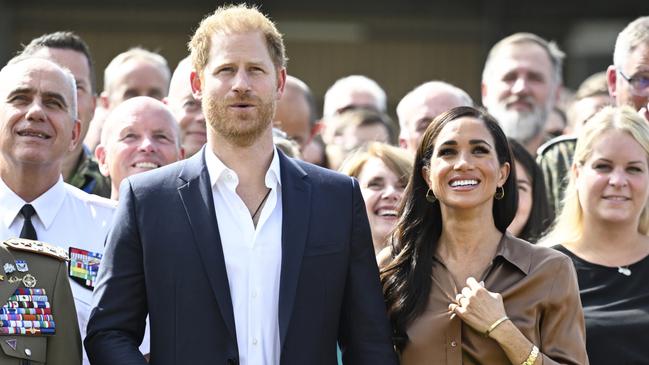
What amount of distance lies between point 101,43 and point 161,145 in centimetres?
907

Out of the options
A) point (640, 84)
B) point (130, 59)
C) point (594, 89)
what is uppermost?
point (130, 59)

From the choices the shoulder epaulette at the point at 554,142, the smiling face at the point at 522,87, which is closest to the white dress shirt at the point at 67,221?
the shoulder epaulette at the point at 554,142

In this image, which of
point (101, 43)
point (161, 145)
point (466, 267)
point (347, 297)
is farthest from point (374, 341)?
point (101, 43)

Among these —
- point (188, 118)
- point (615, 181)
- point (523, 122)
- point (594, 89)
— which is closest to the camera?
point (615, 181)

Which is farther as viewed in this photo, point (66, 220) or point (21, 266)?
point (66, 220)

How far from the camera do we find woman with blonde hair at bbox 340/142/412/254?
6051 millimetres

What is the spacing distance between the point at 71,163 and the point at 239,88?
2.22m

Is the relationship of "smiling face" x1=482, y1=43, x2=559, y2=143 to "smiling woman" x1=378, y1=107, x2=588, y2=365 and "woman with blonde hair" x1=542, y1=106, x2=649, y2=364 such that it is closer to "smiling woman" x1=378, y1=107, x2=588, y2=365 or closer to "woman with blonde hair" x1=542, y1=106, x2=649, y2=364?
"woman with blonde hair" x1=542, y1=106, x2=649, y2=364

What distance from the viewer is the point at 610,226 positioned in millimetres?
5445

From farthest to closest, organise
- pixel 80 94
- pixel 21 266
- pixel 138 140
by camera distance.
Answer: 1. pixel 80 94
2. pixel 138 140
3. pixel 21 266

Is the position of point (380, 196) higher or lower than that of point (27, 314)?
Result: higher

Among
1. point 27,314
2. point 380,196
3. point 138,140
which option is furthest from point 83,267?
point 380,196

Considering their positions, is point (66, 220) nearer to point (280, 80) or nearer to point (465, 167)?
point (280, 80)

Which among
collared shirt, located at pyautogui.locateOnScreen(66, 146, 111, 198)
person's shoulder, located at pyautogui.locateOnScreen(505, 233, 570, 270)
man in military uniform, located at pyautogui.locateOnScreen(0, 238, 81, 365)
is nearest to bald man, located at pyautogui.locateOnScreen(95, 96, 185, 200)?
collared shirt, located at pyautogui.locateOnScreen(66, 146, 111, 198)
